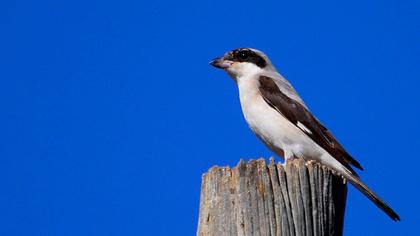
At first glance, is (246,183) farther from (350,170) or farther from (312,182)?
(350,170)

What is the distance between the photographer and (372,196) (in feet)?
20.4

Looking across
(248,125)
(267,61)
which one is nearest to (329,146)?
(248,125)

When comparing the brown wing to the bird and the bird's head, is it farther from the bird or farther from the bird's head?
the bird's head

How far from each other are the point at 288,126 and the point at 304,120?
0.88 ft

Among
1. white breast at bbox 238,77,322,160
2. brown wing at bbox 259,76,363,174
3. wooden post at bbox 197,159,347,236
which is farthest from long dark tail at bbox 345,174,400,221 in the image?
wooden post at bbox 197,159,347,236

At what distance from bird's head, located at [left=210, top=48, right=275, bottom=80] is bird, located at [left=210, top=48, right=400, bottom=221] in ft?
1.15

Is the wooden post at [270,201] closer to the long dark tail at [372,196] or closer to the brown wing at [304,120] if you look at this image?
the long dark tail at [372,196]

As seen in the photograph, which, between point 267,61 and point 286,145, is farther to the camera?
point 267,61

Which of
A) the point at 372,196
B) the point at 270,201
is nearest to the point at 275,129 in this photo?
the point at 372,196

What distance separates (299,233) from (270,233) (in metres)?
0.17

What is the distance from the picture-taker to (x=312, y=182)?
3.96 m

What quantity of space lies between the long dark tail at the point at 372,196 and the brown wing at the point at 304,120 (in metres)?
0.34

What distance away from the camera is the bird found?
281 inches

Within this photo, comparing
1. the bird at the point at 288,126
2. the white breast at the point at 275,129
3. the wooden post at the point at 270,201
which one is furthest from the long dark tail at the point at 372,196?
the wooden post at the point at 270,201
